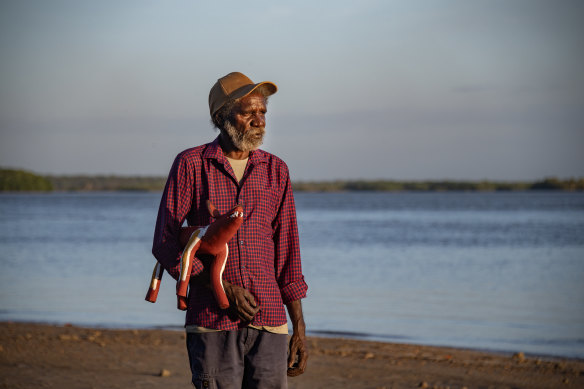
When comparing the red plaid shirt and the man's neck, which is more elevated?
the man's neck

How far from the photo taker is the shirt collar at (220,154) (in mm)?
3336

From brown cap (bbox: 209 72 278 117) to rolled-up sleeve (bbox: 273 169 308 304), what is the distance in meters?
0.49

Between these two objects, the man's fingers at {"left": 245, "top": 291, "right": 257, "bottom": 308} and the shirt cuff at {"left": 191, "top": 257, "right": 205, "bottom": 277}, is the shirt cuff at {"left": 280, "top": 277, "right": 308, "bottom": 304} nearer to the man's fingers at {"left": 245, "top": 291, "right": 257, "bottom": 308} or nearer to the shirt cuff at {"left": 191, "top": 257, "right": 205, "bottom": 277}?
the man's fingers at {"left": 245, "top": 291, "right": 257, "bottom": 308}

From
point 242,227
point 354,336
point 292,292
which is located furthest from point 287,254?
point 354,336

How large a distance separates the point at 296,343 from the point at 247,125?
3.31ft

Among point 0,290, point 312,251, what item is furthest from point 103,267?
point 312,251

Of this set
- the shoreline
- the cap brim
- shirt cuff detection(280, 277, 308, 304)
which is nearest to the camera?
the cap brim

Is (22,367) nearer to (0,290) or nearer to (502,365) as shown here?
(502,365)

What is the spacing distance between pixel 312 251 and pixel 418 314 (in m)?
13.8

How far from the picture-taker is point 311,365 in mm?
7648

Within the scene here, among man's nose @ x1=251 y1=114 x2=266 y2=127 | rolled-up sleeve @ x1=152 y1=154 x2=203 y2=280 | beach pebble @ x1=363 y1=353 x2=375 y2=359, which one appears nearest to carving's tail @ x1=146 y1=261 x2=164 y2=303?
rolled-up sleeve @ x1=152 y1=154 x2=203 y2=280

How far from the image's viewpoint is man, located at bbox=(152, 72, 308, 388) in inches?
125

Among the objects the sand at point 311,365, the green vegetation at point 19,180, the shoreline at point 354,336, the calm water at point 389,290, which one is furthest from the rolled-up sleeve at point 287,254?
→ the green vegetation at point 19,180

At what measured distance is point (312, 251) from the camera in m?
26.2
